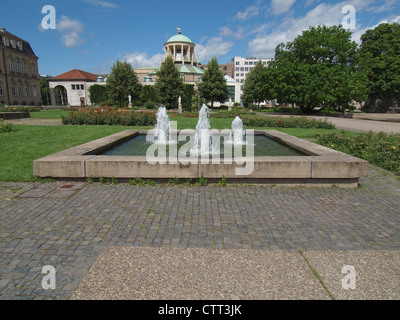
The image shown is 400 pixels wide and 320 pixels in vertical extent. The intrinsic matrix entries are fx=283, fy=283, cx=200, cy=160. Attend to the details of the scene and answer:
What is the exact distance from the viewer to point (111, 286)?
274 cm

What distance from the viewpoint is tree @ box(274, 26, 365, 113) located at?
1309 inches

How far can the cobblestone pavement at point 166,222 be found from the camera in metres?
3.25

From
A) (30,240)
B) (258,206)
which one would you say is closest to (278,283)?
(258,206)

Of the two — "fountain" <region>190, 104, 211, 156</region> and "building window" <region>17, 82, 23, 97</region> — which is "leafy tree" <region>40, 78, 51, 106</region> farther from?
"fountain" <region>190, 104, 211, 156</region>

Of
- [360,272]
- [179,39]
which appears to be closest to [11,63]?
[179,39]

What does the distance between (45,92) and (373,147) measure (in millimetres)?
96889

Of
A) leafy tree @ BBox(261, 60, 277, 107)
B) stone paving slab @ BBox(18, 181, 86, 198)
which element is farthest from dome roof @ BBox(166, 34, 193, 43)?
stone paving slab @ BBox(18, 181, 86, 198)

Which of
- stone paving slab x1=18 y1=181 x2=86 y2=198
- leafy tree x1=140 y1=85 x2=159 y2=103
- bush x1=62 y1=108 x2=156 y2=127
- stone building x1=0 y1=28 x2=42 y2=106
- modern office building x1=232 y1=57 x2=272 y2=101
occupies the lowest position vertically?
stone paving slab x1=18 y1=181 x2=86 y2=198

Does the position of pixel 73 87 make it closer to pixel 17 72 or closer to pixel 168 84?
pixel 17 72

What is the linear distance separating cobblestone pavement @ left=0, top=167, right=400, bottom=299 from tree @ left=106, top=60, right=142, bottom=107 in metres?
46.8

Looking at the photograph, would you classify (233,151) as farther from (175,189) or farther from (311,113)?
(311,113)

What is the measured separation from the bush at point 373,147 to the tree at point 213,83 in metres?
46.3

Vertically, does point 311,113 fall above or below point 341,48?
below
